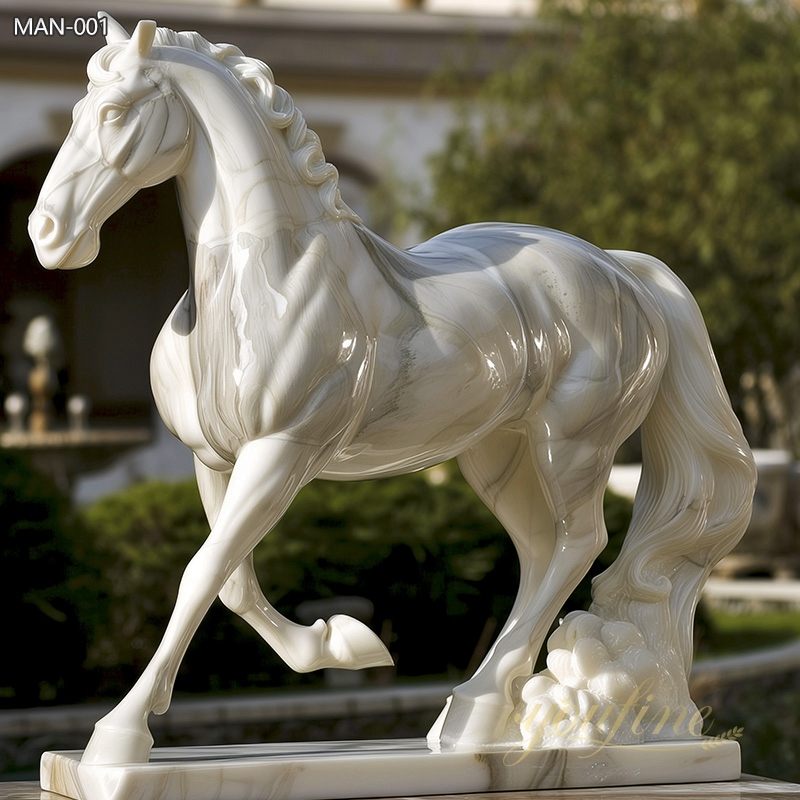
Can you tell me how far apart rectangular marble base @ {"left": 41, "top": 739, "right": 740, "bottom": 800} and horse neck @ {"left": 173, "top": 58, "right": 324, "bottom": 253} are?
2.87 ft

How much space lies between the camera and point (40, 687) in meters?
5.25

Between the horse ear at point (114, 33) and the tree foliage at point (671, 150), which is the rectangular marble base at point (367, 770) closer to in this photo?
the horse ear at point (114, 33)

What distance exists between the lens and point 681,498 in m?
2.62

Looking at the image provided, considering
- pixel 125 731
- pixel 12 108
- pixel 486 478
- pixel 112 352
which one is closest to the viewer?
pixel 125 731

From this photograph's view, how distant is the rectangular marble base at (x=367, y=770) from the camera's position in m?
2.14

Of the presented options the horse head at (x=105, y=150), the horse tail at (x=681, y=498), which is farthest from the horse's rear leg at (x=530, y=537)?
the horse head at (x=105, y=150)

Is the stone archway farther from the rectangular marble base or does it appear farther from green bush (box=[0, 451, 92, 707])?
the rectangular marble base

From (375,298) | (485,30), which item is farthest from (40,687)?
(485,30)

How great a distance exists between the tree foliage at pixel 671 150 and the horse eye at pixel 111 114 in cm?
870

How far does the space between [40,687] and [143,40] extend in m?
3.66

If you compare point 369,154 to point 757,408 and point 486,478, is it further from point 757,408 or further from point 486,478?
point 486,478

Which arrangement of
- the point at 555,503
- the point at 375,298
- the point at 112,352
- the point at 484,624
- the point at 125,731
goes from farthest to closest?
the point at 112,352
the point at 484,624
the point at 555,503
the point at 375,298
the point at 125,731

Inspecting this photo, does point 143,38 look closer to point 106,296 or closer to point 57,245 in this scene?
point 57,245

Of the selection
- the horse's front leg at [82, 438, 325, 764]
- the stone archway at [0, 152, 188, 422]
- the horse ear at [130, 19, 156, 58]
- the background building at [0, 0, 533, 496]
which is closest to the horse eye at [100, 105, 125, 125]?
the horse ear at [130, 19, 156, 58]
